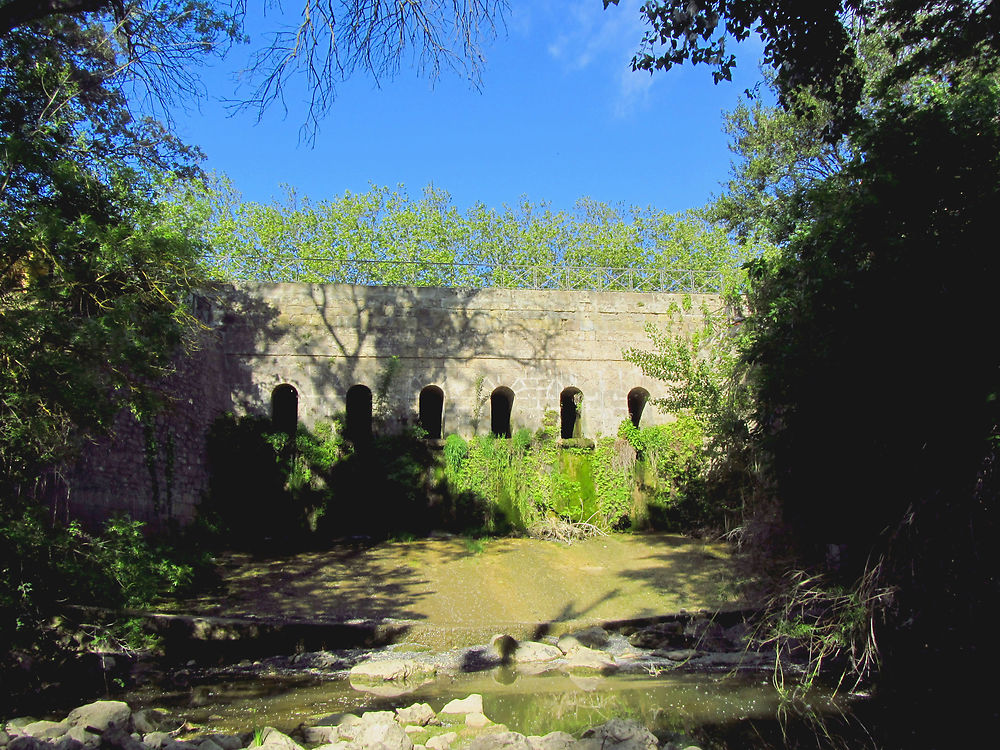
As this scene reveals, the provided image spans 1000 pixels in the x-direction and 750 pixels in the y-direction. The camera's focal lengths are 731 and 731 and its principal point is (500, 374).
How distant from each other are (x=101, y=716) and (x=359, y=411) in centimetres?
1067

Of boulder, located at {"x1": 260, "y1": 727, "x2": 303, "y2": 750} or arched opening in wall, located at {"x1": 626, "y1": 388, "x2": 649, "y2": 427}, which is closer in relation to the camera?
boulder, located at {"x1": 260, "y1": 727, "x2": 303, "y2": 750}

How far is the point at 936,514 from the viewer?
620cm

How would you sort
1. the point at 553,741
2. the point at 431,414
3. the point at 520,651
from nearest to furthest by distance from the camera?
the point at 553,741 < the point at 520,651 < the point at 431,414

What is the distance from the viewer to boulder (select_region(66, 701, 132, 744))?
5.24 meters

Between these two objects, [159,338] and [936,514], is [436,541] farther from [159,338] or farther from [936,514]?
[936,514]

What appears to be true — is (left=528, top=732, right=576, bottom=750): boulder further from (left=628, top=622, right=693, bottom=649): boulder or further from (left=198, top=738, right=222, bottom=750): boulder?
(left=628, top=622, right=693, bottom=649): boulder

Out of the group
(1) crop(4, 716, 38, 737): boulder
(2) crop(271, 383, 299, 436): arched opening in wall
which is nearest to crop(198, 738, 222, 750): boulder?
(1) crop(4, 716, 38, 737): boulder

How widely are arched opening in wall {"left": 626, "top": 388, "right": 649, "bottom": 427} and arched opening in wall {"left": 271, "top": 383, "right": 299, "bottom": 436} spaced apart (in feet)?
23.6

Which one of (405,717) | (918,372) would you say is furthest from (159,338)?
(918,372)

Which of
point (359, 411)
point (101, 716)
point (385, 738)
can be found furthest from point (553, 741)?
point (359, 411)

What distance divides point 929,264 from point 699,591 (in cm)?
618

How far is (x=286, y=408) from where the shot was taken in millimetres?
15766

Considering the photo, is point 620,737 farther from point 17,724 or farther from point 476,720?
point 17,724

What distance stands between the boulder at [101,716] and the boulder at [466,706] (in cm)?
250
